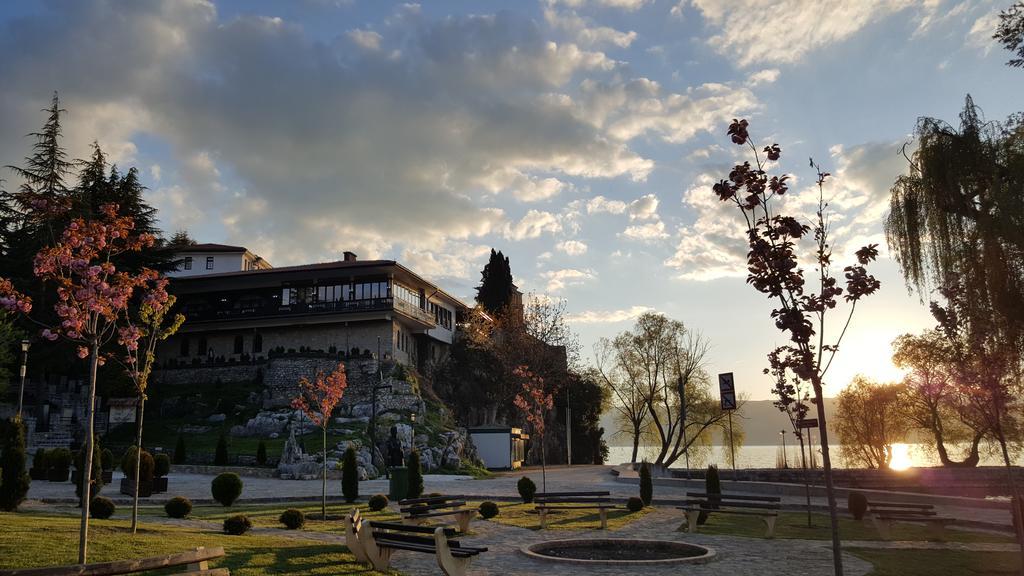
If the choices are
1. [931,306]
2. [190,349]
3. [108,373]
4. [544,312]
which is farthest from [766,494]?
[190,349]

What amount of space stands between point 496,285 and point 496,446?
22.8 metres

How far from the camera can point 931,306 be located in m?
14.7

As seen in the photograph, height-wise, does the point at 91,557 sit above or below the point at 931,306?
below

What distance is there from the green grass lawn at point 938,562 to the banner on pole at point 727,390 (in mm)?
7645

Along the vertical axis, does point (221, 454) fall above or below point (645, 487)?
above

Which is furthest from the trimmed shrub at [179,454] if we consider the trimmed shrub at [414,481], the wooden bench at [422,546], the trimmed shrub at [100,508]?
the wooden bench at [422,546]

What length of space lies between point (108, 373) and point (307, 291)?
1546 centimetres

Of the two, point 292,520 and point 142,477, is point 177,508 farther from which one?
point 142,477

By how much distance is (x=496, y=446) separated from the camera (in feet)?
164

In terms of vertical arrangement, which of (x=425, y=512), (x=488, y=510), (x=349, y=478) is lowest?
(x=488, y=510)

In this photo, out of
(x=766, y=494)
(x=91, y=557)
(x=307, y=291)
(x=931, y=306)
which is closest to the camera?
(x=91, y=557)

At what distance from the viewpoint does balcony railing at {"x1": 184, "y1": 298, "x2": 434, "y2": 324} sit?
177ft

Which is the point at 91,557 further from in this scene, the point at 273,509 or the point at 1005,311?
the point at 1005,311

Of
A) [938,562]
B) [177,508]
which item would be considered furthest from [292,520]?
[938,562]
